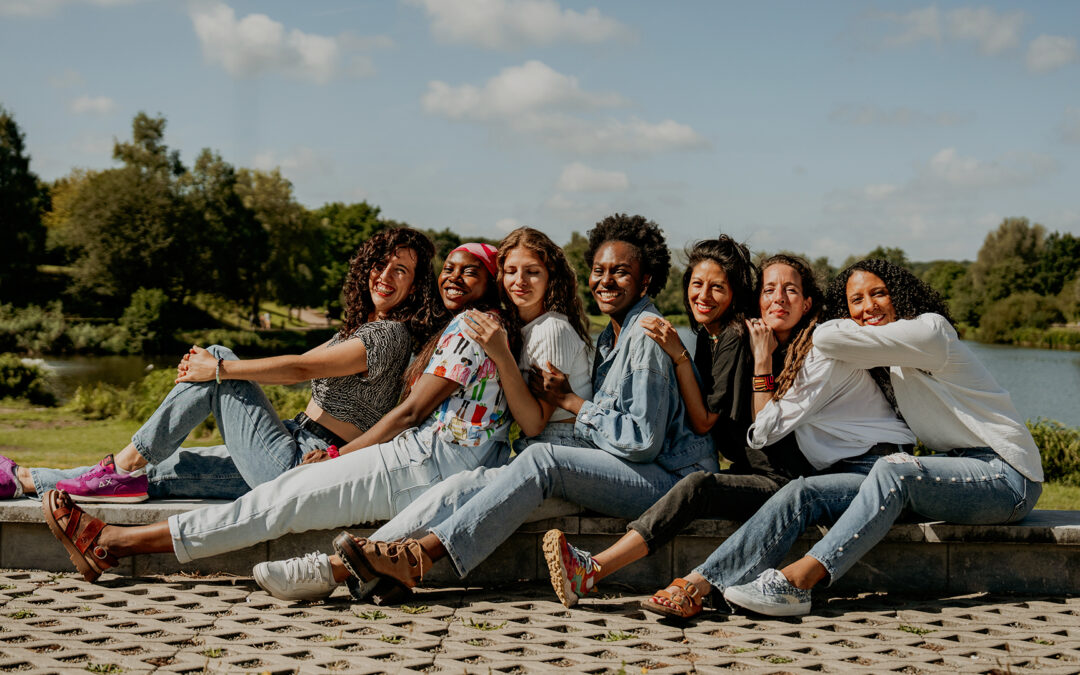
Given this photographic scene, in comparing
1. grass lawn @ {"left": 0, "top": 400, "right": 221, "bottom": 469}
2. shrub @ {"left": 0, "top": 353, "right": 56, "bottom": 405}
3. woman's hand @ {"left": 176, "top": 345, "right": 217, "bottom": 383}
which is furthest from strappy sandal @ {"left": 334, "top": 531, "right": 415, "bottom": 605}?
shrub @ {"left": 0, "top": 353, "right": 56, "bottom": 405}

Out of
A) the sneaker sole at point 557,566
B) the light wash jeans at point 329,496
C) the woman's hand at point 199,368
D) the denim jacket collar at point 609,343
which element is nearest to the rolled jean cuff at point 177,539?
the light wash jeans at point 329,496

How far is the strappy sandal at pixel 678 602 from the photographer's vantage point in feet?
12.3

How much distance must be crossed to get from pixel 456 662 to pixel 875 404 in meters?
2.44

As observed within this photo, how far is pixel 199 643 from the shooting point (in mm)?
3471

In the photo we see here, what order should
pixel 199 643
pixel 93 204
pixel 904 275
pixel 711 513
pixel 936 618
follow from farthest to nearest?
pixel 93 204 < pixel 904 275 < pixel 711 513 < pixel 936 618 < pixel 199 643

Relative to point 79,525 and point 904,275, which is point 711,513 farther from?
point 79,525

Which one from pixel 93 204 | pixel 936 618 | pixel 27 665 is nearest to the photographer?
pixel 27 665

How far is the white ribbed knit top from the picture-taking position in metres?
4.43

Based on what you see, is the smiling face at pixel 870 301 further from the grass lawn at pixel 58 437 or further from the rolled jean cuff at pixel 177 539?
the grass lawn at pixel 58 437

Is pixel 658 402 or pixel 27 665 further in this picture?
pixel 658 402

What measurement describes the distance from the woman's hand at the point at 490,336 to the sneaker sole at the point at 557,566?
0.88m

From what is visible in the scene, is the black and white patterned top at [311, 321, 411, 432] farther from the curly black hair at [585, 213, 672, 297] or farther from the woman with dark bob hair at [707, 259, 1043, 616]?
the woman with dark bob hair at [707, 259, 1043, 616]

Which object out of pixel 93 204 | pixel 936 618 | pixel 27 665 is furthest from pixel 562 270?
pixel 93 204

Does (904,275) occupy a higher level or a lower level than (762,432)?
higher
